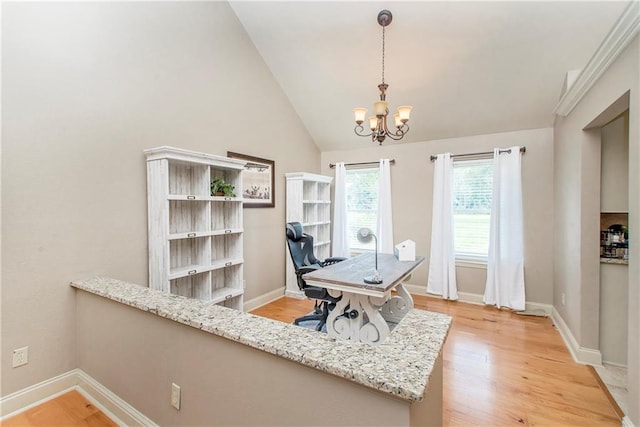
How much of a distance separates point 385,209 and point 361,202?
0.53 m

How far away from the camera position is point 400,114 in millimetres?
2559

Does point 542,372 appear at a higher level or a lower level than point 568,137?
lower

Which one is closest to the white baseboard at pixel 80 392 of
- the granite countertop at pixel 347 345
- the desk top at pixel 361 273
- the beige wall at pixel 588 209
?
the granite countertop at pixel 347 345

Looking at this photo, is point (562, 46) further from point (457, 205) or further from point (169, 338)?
point (169, 338)

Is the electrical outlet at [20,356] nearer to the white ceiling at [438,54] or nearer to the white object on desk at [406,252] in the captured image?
the white object on desk at [406,252]

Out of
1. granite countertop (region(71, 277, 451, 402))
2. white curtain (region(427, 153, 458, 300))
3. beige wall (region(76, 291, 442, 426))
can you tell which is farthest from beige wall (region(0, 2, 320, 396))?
white curtain (region(427, 153, 458, 300))

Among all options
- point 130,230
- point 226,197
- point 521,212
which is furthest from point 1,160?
point 521,212

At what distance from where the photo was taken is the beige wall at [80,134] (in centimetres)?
185

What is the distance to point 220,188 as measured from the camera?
2.97m

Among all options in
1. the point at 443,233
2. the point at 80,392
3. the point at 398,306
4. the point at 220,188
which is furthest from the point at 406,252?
the point at 80,392

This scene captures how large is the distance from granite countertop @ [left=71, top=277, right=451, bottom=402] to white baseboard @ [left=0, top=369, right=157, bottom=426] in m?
0.70

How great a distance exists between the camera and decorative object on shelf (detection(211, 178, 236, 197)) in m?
2.95

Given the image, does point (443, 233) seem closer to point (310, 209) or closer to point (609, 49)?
point (310, 209)

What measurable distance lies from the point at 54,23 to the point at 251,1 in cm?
190
